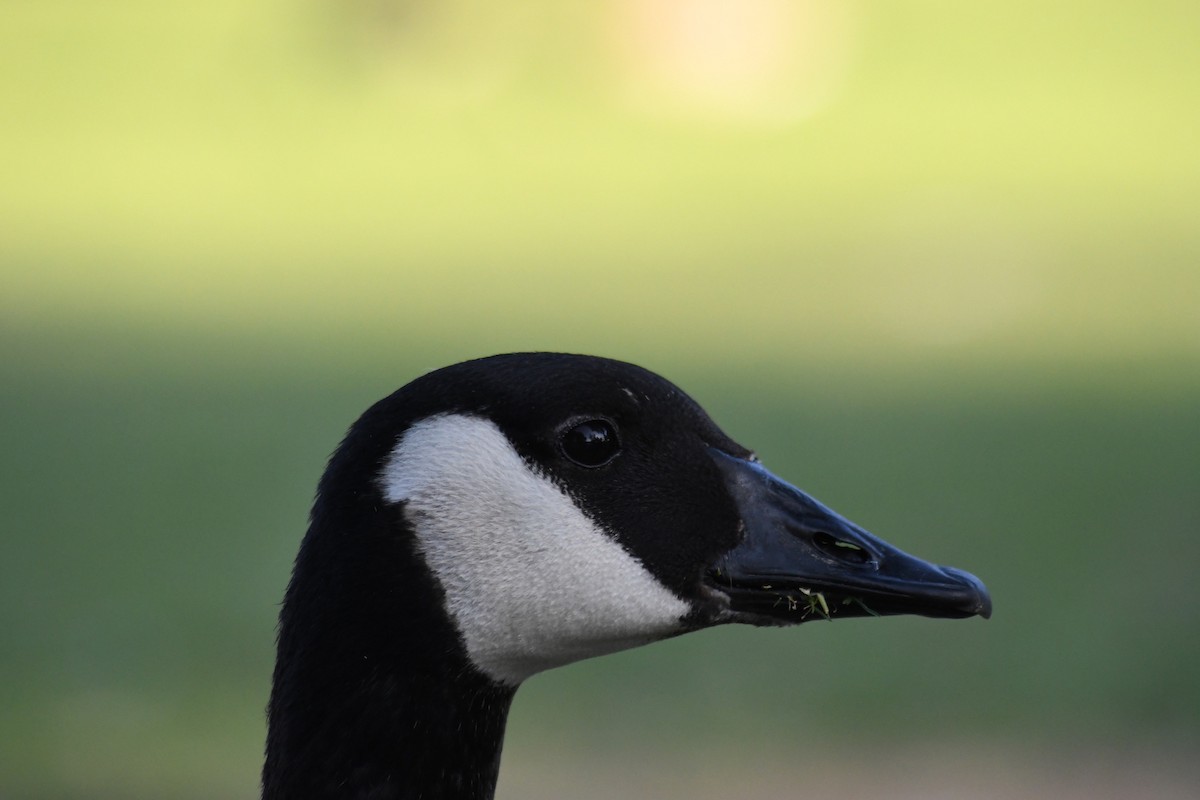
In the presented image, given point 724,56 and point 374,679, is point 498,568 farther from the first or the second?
point 724,56

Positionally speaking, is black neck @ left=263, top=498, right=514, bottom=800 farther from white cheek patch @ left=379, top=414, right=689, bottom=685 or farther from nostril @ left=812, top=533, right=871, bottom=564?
nostril @ left=812, top=533, right=871, bottom=564

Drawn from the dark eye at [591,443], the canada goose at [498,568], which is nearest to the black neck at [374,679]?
the canada goose at [498,568]

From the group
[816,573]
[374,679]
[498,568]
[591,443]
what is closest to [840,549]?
[816,573]

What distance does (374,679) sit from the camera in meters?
2.06

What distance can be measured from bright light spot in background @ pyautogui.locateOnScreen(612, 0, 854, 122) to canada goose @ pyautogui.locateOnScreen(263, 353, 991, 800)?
12.1m

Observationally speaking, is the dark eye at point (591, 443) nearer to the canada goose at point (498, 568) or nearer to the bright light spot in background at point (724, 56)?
the canada goose at point (498, 568)

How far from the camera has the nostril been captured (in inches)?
84.3

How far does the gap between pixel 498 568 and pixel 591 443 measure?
0.22 meters

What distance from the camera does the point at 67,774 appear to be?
4.55 meters

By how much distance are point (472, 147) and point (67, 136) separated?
11.7 feet

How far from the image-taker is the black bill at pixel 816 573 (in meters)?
2.10

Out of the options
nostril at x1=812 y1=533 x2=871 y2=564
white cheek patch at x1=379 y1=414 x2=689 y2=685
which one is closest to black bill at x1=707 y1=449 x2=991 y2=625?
nostril at x1=812 y1=533 x2=871 y2=564

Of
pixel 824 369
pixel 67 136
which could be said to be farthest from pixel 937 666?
pixel 67 136

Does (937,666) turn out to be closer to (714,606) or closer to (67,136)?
(714,606)
